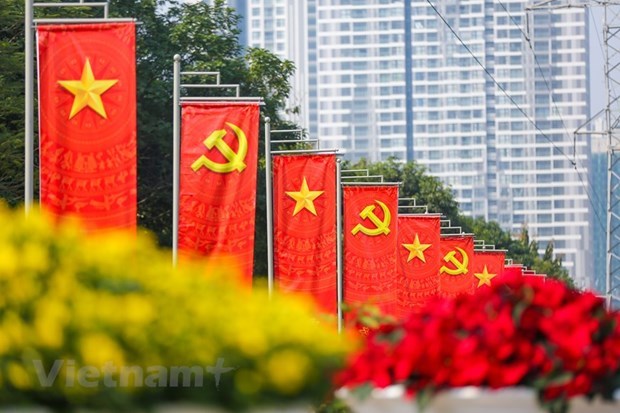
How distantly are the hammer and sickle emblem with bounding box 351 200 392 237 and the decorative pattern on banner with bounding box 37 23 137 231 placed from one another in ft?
66.1

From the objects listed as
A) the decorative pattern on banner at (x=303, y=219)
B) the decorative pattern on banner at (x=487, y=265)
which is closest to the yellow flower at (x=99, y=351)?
the decorative pattern on banner at (x=303, y=219)

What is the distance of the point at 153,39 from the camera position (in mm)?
54219

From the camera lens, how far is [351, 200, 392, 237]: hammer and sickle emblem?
4009 centimetres

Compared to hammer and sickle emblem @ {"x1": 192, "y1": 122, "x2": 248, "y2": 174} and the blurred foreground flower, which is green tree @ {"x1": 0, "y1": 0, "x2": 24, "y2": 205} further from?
the blurred foreground flower

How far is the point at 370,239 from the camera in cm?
4025

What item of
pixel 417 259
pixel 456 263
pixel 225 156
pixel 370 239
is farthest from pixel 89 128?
pixel 456 263

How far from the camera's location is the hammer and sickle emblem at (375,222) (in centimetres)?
4009

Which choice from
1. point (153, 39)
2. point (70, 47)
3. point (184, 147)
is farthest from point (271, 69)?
point (70, 47)

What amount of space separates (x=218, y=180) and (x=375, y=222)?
48.4 feet

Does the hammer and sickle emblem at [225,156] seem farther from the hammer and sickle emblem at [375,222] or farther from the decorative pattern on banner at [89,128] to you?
the hammer and sickle emblem at [375,222]

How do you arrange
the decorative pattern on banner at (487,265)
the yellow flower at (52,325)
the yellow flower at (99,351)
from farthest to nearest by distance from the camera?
1. the decorative pattern on banner at (487,265)
2. the yellow flower at (52,325)
3. the yellow flower at (99,351)

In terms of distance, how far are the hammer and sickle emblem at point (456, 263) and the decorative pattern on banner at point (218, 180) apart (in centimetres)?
3047

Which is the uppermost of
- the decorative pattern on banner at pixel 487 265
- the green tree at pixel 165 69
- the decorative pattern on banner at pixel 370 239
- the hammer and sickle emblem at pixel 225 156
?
the green tree at pixel 165 69

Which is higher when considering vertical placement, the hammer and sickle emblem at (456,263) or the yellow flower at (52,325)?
the yellow flower at (52,325)
